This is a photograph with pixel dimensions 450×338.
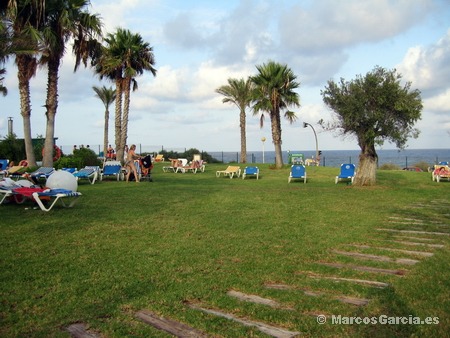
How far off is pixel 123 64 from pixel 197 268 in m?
21.3

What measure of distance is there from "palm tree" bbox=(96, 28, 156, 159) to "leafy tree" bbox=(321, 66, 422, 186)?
43.6 feet

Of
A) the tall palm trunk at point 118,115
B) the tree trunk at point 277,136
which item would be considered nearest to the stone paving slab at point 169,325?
the tall palm trunk at point 118,115

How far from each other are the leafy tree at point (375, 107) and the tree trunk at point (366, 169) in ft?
1.15

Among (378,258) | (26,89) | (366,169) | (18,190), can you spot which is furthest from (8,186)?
(366,169)

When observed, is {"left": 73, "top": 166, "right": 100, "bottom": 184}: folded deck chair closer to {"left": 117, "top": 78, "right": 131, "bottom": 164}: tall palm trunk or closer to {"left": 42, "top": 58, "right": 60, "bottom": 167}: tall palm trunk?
{"left": 42, "top": 58, "right": 60, "bottom": 167}: tall palm trunk

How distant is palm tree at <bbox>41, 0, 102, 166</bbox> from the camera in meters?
16.8

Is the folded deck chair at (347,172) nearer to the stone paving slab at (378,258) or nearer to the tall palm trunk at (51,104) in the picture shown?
the stone paving slab at (378,258)

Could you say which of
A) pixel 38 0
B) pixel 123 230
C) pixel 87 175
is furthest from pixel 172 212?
pixel 38 0

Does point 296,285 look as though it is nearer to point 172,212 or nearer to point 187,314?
point 187,314

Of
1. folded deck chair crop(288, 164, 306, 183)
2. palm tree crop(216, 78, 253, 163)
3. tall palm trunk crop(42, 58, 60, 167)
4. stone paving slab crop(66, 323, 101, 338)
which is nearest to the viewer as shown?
stone paving slab crop(66, 323, 101, 338)

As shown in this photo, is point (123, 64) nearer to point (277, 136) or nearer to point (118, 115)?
point (118, 115)

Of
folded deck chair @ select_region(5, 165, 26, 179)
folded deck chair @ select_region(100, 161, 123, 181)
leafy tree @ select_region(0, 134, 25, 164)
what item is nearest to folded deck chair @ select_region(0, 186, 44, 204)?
folded deck chair @ select_region(100, 161, 123, 181)

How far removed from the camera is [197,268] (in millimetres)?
4789

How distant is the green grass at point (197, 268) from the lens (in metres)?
3.35
